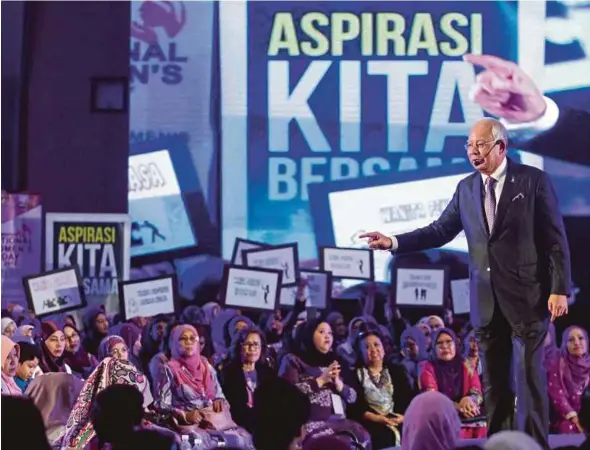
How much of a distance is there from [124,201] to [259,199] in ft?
2.76

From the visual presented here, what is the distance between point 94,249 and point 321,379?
76.1 inches

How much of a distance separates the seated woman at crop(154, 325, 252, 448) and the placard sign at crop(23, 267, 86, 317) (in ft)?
3.77

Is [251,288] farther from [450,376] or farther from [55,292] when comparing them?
[450,376]

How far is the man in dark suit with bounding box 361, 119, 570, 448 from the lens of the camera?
3.20 metres

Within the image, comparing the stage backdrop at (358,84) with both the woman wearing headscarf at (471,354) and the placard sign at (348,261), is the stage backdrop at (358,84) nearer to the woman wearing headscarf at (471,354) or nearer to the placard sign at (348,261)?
the placard sign at (348,261)

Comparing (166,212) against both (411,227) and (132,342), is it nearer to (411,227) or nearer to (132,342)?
(132,342)

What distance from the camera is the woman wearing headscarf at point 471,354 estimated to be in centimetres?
585

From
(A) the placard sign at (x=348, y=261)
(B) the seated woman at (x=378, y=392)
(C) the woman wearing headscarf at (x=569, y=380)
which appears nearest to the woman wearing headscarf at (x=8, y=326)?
(A) the placard sign at (x=348, y=261)

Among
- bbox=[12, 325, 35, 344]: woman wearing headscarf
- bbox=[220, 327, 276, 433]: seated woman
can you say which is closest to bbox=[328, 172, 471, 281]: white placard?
bbox=[220, 327, 276, 433]: seated woman

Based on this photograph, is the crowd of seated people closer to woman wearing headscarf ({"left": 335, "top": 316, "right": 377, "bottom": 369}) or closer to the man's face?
woman wearing headscarf ({"left": 335, "top": 316, "right": 377, "bottom": 369})

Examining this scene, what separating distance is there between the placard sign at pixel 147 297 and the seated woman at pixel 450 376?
60.7 inches

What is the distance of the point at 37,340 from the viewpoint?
5777 mm

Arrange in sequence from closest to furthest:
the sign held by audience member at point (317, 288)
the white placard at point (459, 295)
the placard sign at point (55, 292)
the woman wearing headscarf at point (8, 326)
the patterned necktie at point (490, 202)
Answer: the patterned necktie at point (490, 202) < the woman wearing headscarf at point (8, 326) < the placard sign at point (55, 292) < the sign held by audience member at point (317, 288) < the white placard at point (459, 295)

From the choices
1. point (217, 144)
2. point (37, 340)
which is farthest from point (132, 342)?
point (217, 144)
